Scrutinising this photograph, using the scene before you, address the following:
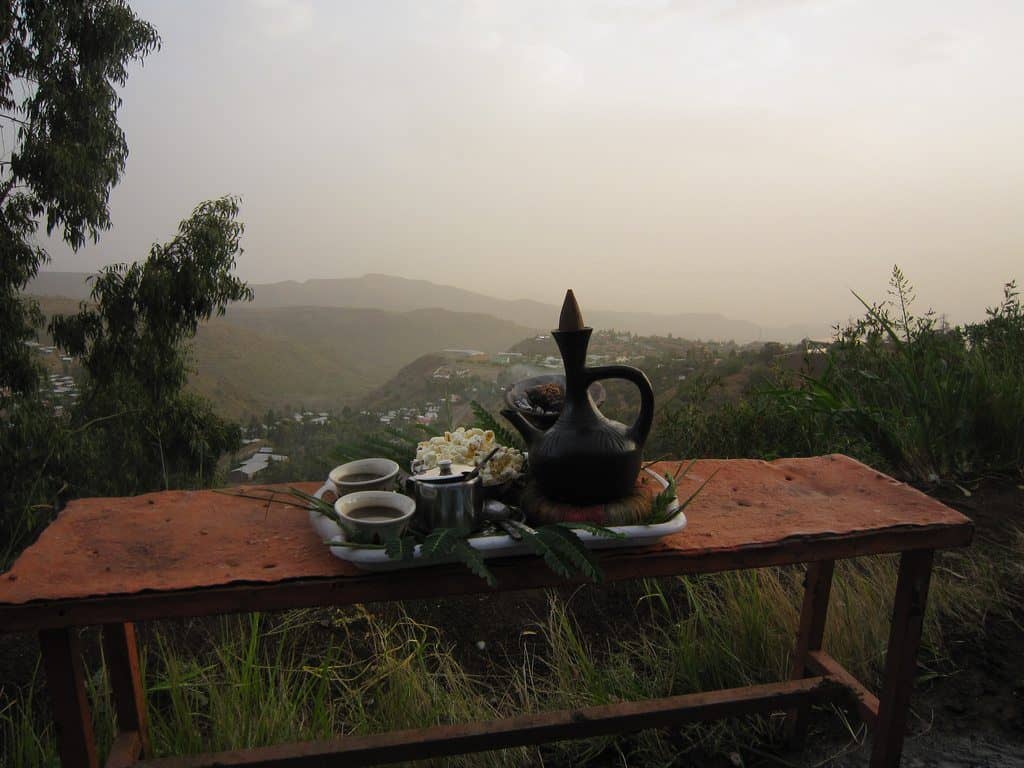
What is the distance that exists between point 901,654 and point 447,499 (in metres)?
1.30

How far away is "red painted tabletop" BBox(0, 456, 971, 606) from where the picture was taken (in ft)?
3.84

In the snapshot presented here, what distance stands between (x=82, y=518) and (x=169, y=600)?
0.53 m

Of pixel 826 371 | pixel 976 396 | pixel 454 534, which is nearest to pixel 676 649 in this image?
pixel 454 534

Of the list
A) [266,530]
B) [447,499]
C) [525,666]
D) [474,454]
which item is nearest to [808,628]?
[525,666]

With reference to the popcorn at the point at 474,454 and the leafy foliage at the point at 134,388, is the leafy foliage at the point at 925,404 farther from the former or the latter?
the leafy foliage at the point at 134,388

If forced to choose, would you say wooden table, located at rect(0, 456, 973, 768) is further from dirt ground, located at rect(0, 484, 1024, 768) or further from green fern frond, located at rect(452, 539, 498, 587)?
dirt ground, located at rect(0, 484, 1024, 768)

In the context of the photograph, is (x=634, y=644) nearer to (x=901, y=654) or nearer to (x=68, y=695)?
(x=901, y=654)

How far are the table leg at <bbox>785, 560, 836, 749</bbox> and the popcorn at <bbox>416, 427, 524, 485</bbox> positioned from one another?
43.4 inches

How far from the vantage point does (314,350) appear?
703 inches

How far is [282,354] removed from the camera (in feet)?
52.9

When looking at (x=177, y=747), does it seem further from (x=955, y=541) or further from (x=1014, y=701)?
A: (x=1014, y=701)

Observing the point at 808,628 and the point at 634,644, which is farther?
the point at 634,644

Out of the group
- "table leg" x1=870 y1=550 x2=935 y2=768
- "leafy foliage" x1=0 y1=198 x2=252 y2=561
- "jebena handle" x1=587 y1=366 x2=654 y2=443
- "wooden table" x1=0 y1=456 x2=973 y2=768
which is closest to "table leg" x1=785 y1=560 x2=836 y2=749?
"wooden table" x1=0 y1=456 x2=973 y2=768

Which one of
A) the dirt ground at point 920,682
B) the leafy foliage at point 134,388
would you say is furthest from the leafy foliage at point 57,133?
the dirt ground at point 920,682
